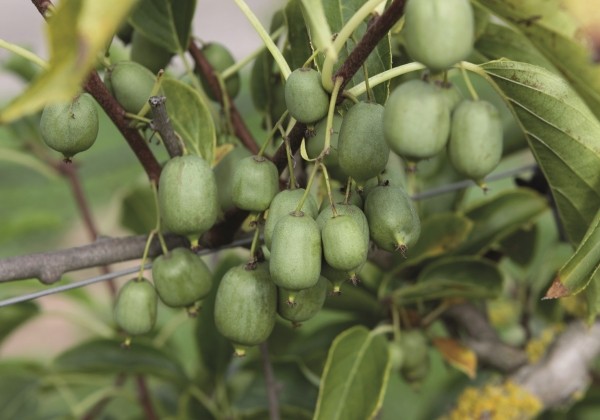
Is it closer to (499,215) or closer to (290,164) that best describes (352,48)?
(290,164)

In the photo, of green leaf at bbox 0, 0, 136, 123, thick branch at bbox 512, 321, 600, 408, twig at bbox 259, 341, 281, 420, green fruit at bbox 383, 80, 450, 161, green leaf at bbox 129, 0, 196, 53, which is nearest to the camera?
green leaf at bbox 0, 0, 136, 123

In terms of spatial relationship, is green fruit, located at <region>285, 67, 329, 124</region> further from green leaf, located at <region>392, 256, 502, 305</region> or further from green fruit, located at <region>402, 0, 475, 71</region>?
green leaf, located at <region>392, 256, 502, 305</region>

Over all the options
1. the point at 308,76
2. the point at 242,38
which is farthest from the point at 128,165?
the point at 308,76

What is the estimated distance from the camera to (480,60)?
3.36 feet

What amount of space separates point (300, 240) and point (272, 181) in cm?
10

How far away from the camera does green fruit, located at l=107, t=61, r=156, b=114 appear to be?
0.77m

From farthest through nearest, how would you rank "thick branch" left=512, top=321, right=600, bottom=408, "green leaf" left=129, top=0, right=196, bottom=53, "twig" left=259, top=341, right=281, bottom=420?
"thick branch" left=512, top=321, right=600, bottom=408 < "twig" left=259, top=341, right=281, bottom=420 < "green leaf" left=129, top=0, right=196, bottom=53

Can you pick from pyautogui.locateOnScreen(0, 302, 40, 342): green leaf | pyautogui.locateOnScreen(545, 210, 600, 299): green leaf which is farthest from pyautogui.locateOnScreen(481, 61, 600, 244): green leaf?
pyautogui.locateOnScreen(0, 302, 40, 342): green leaf

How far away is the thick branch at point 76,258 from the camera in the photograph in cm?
76

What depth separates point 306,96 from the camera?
63 centimetres

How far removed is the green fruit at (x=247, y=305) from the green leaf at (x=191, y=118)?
0.18 meters

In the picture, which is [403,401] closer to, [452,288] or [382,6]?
[452,288]

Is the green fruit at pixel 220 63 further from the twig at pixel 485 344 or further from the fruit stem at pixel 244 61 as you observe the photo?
the twig at pixel 485 344

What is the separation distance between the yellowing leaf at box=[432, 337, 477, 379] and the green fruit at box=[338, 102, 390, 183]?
521 mm
